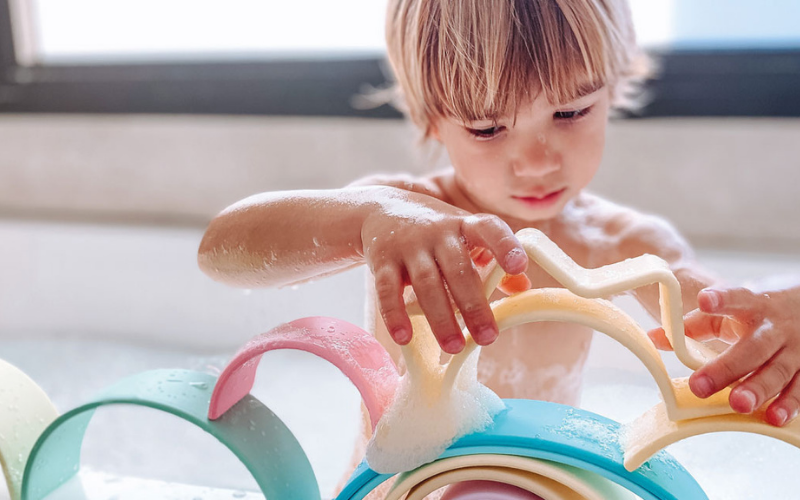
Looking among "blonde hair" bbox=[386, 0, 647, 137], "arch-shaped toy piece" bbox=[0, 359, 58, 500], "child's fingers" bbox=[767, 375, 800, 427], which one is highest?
"blonde hair" bbox=[386, 0, 647, 137]

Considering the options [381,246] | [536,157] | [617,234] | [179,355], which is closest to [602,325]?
[381,246]

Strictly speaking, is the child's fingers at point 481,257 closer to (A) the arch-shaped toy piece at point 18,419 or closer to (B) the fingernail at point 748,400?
(B) the fingernail at point 748,400

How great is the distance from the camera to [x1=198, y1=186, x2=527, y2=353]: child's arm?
405 mm

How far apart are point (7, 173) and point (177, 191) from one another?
0.41m

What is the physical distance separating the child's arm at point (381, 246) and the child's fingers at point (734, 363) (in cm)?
11

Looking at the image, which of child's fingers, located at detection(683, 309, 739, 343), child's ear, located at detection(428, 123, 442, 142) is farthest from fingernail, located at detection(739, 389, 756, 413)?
child's ear, located at detection(428, 123, 442, 142)

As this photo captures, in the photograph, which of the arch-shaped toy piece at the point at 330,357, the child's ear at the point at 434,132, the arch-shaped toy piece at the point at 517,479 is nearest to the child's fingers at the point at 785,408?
the arch-shaped toy piece at the point at 517,479

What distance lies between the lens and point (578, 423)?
0.43m

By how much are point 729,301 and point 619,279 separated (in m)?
0.09

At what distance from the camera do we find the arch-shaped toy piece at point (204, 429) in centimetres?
50

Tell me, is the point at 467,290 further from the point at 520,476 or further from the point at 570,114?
the point at 570,114

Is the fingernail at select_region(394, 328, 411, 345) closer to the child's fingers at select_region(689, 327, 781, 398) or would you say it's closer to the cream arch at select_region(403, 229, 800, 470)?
the cream arch at select_region(403, 229, 800, 470)

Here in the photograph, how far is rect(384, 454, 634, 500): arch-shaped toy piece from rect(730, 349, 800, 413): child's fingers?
3.3 inches

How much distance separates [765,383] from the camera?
0.40 m
